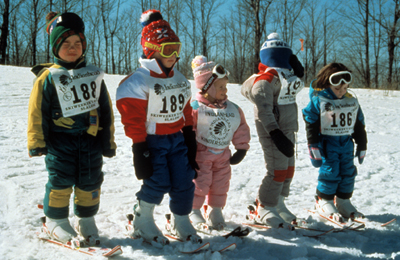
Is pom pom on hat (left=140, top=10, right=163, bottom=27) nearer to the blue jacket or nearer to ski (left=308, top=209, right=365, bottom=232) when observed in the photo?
the blue jacket

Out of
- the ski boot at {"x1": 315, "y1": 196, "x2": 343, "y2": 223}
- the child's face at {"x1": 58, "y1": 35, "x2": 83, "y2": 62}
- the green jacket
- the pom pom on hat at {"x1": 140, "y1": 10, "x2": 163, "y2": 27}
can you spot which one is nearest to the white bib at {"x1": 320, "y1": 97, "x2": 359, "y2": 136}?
the ski boot at {"x1": 315, "y1": 196, "x2": 343, "y2": 223}

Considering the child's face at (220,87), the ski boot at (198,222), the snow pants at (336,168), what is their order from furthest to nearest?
the snow pants at (336,168)
the child's face at (220,87)
the ski boot at (198,222)

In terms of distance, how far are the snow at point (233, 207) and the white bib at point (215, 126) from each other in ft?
2.63

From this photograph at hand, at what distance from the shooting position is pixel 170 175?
2.58 m

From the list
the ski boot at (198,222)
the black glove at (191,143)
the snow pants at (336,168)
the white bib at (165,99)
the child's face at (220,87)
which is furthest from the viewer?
the snow pants at (336,168)

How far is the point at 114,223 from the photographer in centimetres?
288

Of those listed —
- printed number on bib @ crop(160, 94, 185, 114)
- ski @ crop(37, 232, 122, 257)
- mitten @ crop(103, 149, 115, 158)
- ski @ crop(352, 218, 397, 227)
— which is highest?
printed number on bib @ crop(160, 94, 185, 114)

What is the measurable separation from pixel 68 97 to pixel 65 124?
20 cm

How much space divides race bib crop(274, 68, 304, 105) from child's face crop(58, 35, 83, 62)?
1750 mm

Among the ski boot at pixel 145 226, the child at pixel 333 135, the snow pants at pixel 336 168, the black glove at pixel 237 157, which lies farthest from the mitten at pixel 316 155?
the ski boot at pixel 145 226

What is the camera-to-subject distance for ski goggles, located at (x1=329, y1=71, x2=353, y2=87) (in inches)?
125

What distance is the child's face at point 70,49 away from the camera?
2.37 m

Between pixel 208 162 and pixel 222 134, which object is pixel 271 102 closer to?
pixel 222 134

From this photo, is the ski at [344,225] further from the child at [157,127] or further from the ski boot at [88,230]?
the ski boot at [88,230]
